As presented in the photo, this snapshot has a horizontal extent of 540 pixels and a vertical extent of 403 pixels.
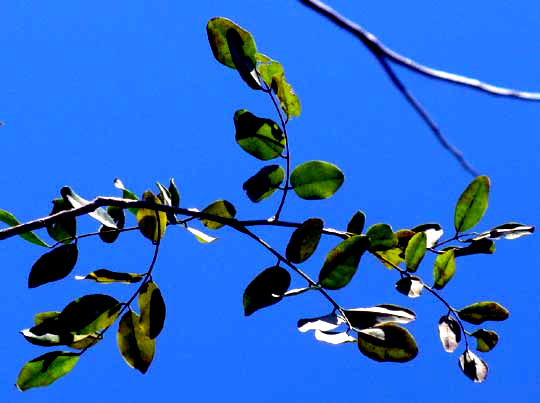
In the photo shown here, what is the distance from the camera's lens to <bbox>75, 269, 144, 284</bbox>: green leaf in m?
0.90

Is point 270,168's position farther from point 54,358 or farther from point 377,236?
point 54,358

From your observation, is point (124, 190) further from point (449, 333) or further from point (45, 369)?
point (449, 333)

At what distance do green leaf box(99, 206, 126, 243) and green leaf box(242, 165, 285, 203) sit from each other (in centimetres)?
18

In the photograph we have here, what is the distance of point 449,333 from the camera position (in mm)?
879

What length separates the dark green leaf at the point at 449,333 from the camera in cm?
86

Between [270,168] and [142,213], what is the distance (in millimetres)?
160

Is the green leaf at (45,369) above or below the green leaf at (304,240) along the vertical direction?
below

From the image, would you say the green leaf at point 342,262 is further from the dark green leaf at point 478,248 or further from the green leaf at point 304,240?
the dark green leaf at point 478,248

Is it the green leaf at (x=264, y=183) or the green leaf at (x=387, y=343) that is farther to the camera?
the green leaf at (x=264, y=183)

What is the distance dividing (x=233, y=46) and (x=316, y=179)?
181 millimetres

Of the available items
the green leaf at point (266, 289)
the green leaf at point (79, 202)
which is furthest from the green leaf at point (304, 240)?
the green leaf at point (79, 202)

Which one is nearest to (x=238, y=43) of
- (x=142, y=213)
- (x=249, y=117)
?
(x=249, y=117)

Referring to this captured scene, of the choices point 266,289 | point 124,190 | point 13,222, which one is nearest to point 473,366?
point 266,289

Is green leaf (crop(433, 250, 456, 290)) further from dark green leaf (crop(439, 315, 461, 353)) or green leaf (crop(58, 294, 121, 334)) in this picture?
green leaf (crop(58, 294, 121, 334))
